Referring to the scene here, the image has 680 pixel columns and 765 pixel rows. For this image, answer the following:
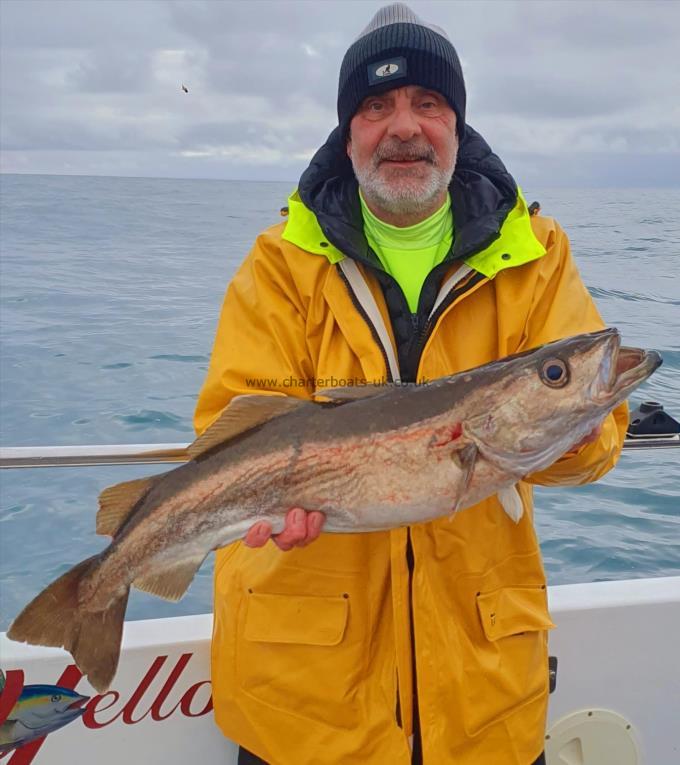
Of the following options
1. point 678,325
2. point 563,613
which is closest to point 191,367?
point 678,325

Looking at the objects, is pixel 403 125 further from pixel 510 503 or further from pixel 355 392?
pixel 510 503

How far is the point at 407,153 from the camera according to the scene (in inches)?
115

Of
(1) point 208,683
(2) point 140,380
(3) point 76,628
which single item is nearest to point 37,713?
(1) point 208,683

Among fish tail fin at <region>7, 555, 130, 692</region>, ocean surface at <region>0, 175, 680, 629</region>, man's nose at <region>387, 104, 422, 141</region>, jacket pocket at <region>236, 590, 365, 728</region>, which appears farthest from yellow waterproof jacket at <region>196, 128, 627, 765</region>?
ocean surface at <region>0, 175, 680, 629</region>

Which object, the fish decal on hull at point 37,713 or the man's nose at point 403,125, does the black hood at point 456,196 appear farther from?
the fish decal on hull at point 37,713

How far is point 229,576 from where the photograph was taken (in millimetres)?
2678

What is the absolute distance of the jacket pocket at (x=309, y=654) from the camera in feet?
8.27

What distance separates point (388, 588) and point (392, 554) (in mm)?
147

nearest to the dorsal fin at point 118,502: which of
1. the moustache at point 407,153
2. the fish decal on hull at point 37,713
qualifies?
the fish decal on hull at point 37,713

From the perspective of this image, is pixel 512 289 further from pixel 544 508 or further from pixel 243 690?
pixel 544 508

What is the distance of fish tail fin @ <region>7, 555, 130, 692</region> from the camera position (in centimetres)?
233

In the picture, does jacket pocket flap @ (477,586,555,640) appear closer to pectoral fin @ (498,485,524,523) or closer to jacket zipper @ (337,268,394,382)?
pectoral fin @ (498,485,524,523)

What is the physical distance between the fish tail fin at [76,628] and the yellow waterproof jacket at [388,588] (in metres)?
0.43

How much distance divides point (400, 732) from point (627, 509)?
5.46 meters
